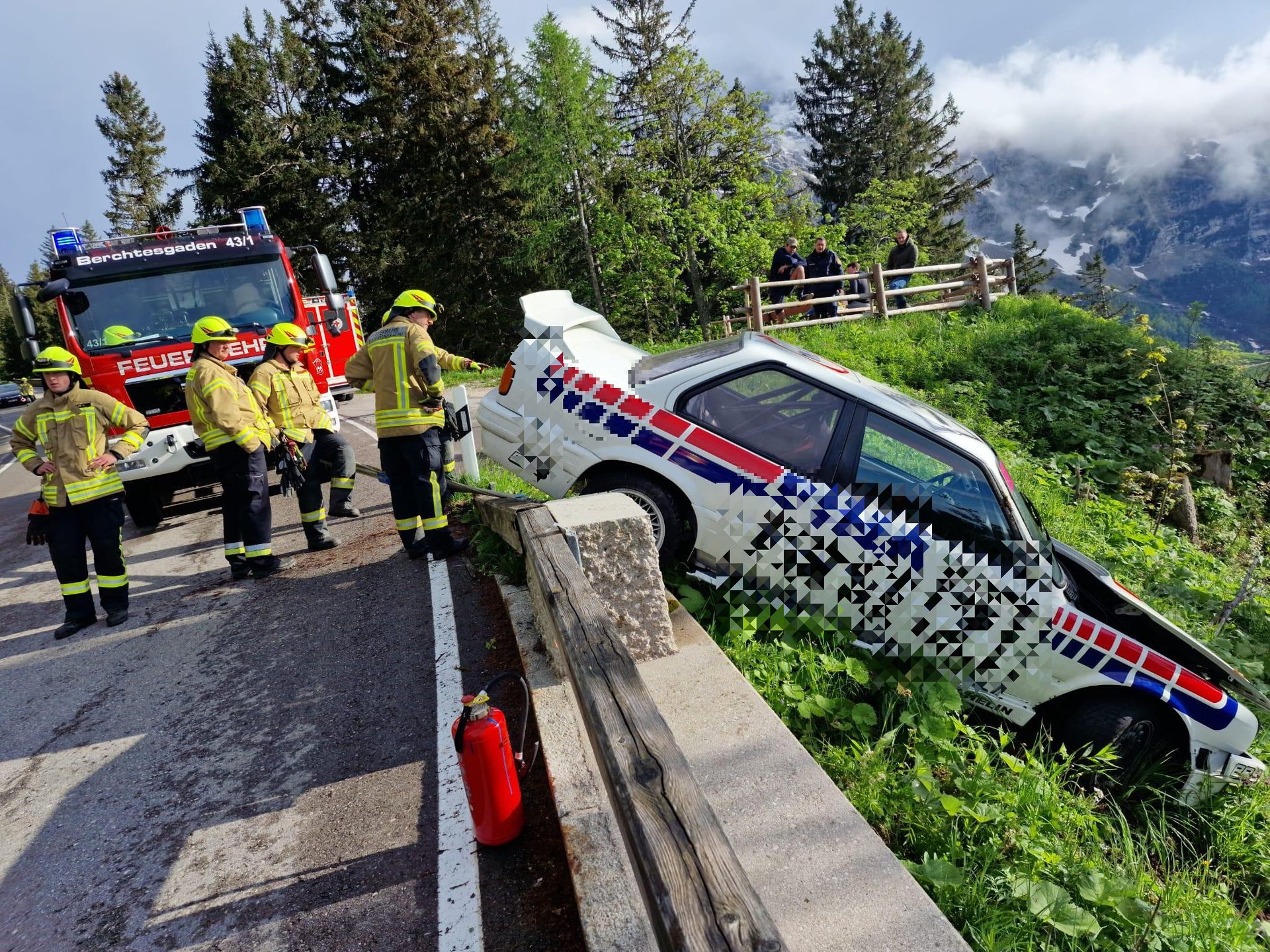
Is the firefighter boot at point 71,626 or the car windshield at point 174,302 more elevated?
the car windshield at point 174,302

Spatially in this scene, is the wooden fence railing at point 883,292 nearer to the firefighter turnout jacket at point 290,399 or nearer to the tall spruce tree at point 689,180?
the firefighter turnout jacket at point 290,399

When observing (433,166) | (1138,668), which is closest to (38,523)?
(1138,668)

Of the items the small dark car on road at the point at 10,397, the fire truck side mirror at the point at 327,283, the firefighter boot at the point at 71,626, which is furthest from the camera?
the small dark car on road at the point at 10,397

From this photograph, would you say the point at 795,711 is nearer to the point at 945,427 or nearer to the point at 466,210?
the point at 945,427

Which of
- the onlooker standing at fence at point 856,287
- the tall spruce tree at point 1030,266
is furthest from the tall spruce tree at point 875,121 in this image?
the onlooker standing at fence at point 856,287

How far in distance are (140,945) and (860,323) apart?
47.2 feet

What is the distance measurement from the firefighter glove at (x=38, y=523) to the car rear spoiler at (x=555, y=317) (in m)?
3.62

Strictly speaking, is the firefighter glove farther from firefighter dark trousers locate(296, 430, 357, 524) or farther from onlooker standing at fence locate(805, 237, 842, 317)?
onlooker standing at fence locate(805, 237, 842, 317)

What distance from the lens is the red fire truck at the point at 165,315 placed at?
6.82m

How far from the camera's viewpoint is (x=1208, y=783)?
3750 millimetres

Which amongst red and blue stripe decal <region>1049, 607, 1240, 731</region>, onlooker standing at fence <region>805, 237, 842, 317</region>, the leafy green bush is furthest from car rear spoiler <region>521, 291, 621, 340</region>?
onlooker standing at fence <region>805, 237, 842, 317</region>

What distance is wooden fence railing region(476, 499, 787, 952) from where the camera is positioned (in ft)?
4.43

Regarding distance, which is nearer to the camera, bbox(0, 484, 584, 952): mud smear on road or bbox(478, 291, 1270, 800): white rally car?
bbox(0, 484, 584, 952): mud smear on road

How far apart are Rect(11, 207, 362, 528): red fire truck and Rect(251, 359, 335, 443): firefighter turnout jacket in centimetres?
94
